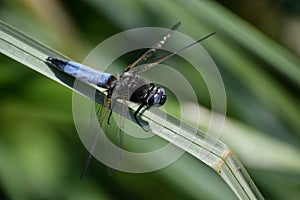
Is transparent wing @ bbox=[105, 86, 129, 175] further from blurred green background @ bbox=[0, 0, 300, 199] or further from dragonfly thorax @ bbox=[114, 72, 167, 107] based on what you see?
blurred green background @ bbox=[0, 0, 300, 199]

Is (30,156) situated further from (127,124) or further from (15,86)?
(127,124)

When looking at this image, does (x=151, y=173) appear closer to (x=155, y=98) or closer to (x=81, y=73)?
(x=155, y=98)

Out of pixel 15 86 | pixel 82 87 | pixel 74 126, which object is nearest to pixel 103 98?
pixel 82 87

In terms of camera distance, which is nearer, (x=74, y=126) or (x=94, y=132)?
(x=94, y=132)

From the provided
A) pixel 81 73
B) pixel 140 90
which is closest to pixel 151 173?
pixel 140 90

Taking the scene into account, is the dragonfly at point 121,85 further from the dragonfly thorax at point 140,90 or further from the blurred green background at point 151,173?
the blurred green background at point 151,173

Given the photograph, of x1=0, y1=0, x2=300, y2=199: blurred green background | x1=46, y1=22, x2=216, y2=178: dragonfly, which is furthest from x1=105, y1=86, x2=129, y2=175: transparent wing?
x1=0, y1=0, x2=300, y2=199: blurred green background
